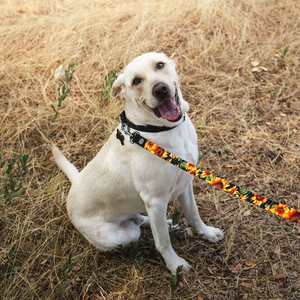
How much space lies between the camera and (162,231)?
7.09 ft

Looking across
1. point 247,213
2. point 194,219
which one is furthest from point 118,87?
point 247,213

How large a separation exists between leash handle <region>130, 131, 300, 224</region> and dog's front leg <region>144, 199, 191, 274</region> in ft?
1.15

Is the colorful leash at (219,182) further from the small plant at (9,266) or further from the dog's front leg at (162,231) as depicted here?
the small plant at (9,266)

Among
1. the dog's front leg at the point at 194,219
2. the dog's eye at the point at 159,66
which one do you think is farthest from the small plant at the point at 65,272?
the dog's eye at the point at 159,66

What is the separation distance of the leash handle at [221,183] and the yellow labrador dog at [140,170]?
2.8 inches

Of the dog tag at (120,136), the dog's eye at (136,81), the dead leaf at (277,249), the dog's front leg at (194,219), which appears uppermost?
the dog's eye at (136,81)

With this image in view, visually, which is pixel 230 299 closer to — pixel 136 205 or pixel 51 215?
pixel 136 205

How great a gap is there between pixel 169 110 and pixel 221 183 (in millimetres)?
563

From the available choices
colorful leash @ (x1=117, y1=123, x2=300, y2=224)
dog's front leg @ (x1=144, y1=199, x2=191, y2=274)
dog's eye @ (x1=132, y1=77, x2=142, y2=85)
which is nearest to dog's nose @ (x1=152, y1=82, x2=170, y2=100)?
dog's eye @ (x1=132, y1=77, x2=142, y2=85)

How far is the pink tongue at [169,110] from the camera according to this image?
1882mm

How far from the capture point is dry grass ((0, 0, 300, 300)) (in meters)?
2.33

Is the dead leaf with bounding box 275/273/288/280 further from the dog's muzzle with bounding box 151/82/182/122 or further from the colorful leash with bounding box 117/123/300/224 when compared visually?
the dog's muzzle with bounding box 151/82/182/122

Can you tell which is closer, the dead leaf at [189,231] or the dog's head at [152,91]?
the dog's head at [152,91]

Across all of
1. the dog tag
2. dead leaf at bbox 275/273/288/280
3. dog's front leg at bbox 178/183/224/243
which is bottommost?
dead leaf at bbox 275/273/288/280
